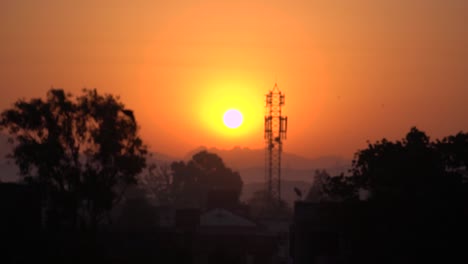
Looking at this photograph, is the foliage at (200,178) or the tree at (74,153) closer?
the tree at (74,153)

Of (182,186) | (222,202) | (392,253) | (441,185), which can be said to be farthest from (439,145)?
(182,186)

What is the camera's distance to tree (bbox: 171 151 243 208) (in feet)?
554

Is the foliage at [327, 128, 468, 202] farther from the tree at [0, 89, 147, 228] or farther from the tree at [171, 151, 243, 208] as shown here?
the tree at [171, 151, 243, 208]

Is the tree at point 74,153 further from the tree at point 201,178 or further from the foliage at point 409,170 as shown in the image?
the tree at point 201,178

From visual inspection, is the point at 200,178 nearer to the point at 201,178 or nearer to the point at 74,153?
the point at 201,178

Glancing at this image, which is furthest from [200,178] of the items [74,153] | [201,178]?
[74,153]

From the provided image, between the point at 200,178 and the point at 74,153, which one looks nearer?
the point at 74,153

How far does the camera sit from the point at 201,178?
569ft

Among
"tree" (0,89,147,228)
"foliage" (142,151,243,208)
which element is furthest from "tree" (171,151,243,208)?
"tree" (0,89,147,228)

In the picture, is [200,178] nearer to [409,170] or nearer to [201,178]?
[201,178]

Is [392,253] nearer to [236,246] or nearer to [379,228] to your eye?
[379,228]

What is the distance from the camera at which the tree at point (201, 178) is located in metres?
169

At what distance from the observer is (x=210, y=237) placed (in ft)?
262

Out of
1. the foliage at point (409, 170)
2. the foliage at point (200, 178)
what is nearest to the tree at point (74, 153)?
the foliage at point (409, 170)
